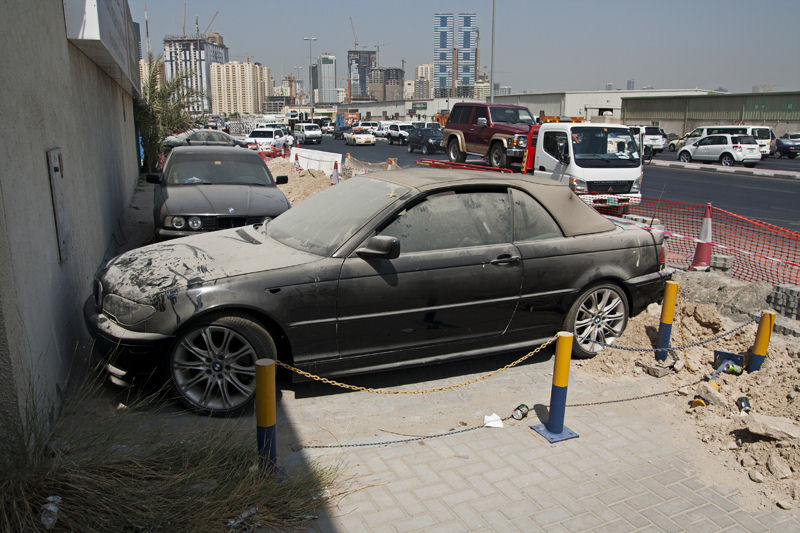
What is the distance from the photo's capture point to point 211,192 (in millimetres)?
8562

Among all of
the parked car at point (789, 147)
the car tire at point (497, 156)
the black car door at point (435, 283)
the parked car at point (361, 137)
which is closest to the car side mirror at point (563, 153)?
the car tire at point (497, 156)

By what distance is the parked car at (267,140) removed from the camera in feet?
111

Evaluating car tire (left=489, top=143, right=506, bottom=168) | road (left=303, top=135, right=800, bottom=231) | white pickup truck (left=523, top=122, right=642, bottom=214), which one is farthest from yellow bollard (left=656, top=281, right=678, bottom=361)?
car tire (left=489, top=143, right=506, bottom=168)

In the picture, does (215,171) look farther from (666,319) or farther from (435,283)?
(666,319)

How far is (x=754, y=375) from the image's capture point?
4.92 meters

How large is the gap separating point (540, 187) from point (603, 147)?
28.6ft

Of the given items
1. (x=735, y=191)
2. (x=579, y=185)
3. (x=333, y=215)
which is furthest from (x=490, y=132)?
(x=333, y=215)

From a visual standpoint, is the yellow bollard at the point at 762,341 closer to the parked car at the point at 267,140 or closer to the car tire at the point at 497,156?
the car tire at the point at 497,156

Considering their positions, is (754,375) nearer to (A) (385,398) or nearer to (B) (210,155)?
(A) (385,398)

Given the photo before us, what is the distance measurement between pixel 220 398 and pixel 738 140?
32.2 m

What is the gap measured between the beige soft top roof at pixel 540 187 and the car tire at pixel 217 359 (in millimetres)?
1740

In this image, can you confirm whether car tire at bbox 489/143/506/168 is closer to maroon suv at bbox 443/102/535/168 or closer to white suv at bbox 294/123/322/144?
maroon suv at bbox 443/102/535/168

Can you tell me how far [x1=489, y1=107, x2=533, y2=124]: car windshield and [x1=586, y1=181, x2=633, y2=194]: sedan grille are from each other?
6821 millimetres

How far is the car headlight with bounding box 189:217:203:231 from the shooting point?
7.86 metres
